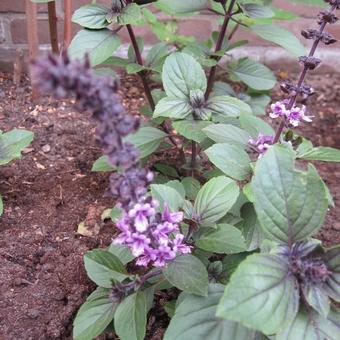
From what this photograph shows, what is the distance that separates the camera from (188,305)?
37.1 inches

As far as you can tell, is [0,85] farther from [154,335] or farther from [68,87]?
[68,87]

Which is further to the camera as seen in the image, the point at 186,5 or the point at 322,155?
the point at 186,5

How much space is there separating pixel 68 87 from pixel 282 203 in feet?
1.48

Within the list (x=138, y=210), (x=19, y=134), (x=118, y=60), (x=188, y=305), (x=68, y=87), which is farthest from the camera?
(x=118, y=60)

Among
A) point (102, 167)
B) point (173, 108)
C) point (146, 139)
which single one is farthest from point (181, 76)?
point (102, 167)

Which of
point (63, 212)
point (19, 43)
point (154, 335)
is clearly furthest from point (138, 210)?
point (19, 43)

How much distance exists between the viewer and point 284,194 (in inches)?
34.7

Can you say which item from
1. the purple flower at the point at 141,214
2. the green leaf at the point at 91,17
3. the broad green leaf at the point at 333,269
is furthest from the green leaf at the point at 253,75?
the purple flower at the point at 141,214

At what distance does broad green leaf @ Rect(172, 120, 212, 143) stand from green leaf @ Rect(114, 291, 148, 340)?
0.40 metres

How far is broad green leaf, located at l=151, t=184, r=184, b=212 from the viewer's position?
41.7 inches

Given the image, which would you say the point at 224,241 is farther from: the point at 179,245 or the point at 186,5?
the point at 186,5

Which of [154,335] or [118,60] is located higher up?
[118,60]

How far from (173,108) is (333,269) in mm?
577

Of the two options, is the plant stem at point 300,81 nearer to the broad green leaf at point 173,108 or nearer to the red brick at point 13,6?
the broad green leaf at point 173,108
